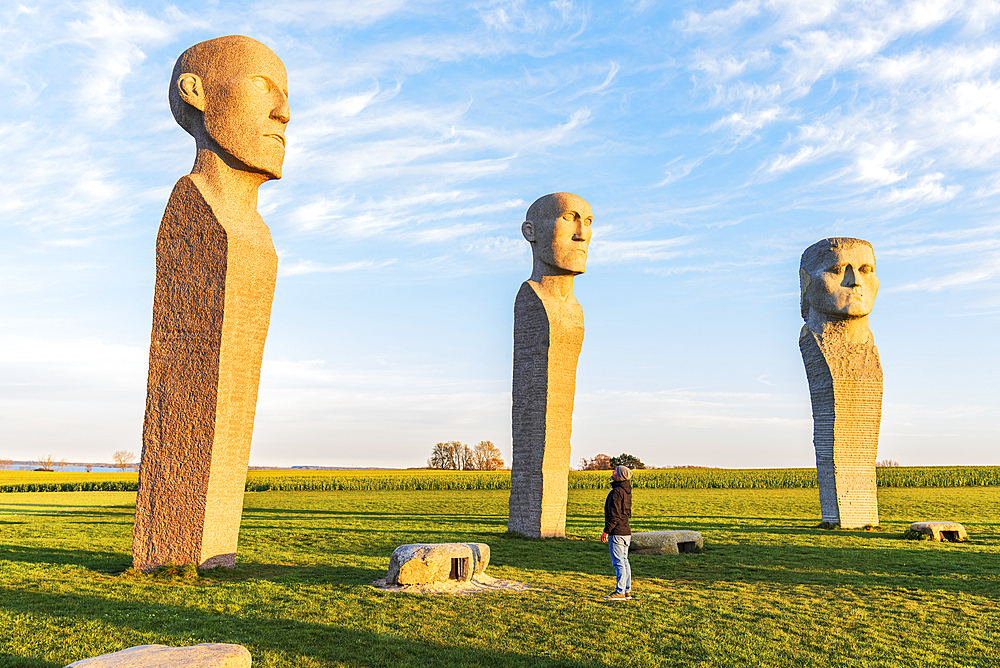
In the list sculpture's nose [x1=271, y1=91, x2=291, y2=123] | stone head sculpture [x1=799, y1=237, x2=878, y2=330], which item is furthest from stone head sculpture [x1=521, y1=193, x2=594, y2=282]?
stone head sculpture [x1=799, y1=237, x2=878, y2=330]

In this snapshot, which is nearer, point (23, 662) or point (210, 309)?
point (23, 662)

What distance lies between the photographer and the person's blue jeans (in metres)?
8.42

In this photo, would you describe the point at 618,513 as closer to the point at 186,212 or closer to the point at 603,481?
the point at 186,212

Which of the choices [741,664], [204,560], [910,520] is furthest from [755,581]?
[910,520]

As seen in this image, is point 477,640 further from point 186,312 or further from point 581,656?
point 186,312

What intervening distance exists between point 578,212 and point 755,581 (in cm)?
813

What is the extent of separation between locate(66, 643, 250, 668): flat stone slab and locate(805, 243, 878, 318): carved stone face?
15820 mm

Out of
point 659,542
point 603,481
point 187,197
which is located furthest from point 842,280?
point 603,481

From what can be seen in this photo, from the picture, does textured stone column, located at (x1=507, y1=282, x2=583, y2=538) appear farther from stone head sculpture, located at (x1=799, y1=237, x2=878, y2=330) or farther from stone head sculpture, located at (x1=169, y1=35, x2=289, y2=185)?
stone head sculpture, located at (x1=799, y1=237, x2=878, y2=330)

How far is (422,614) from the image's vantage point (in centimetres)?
736

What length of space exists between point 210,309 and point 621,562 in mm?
6300

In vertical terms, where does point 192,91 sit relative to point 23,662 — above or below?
above

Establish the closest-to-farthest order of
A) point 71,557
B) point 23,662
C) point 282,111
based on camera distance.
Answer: point 23,662 → point 282,111 → point 71,557

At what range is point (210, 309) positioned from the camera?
952 cm
